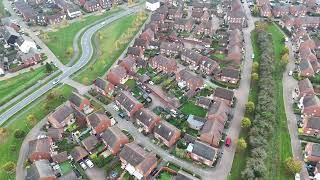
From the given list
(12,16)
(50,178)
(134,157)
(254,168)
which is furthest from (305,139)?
(12,16)

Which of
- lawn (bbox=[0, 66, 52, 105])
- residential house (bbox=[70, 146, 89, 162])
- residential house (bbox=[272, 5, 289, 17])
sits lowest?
residential house (bbox=[70, 146, 89, 162])

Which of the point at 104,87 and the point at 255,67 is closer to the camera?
the point at 104,87

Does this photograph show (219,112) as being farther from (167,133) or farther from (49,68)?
(49,68)

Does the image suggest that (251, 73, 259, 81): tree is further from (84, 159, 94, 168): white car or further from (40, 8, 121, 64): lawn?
(40, 8, 121, 64): lawn

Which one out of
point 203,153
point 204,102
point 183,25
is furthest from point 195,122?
point 183,25

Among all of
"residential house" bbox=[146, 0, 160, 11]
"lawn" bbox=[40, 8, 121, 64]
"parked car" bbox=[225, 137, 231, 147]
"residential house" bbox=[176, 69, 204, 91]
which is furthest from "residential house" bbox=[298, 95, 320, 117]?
"residential house" bbox=[146, 0, 160, 11]

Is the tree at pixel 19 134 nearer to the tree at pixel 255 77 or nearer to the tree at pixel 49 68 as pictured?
the tree at pixel 49 68
